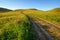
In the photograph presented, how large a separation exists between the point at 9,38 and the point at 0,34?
1.01 meters

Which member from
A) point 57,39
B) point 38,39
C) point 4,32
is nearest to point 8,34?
point 4,32

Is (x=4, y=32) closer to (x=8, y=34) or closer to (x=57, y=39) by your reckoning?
(x=8, y=34)

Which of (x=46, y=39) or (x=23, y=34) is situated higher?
(x=23, y=34)

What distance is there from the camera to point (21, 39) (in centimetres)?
1370

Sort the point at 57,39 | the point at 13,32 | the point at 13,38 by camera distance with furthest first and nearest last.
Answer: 1. the point at 57,39
2. the point at 13,32
3. the point at 13,38

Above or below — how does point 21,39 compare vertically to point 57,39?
above

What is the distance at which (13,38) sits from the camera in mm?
14602

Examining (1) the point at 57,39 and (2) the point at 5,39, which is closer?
(2) the point at 5,39

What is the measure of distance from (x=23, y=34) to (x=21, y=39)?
3.36ft

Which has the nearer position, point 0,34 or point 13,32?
point 0,34

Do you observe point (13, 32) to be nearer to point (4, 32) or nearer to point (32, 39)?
point (4, 32)

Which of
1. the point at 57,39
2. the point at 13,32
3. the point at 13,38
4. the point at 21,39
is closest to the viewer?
the point at 21,39

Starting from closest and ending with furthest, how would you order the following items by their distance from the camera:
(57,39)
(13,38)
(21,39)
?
(21,39) → (13,38) → (57,39)

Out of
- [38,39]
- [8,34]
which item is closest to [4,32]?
[8,34]
